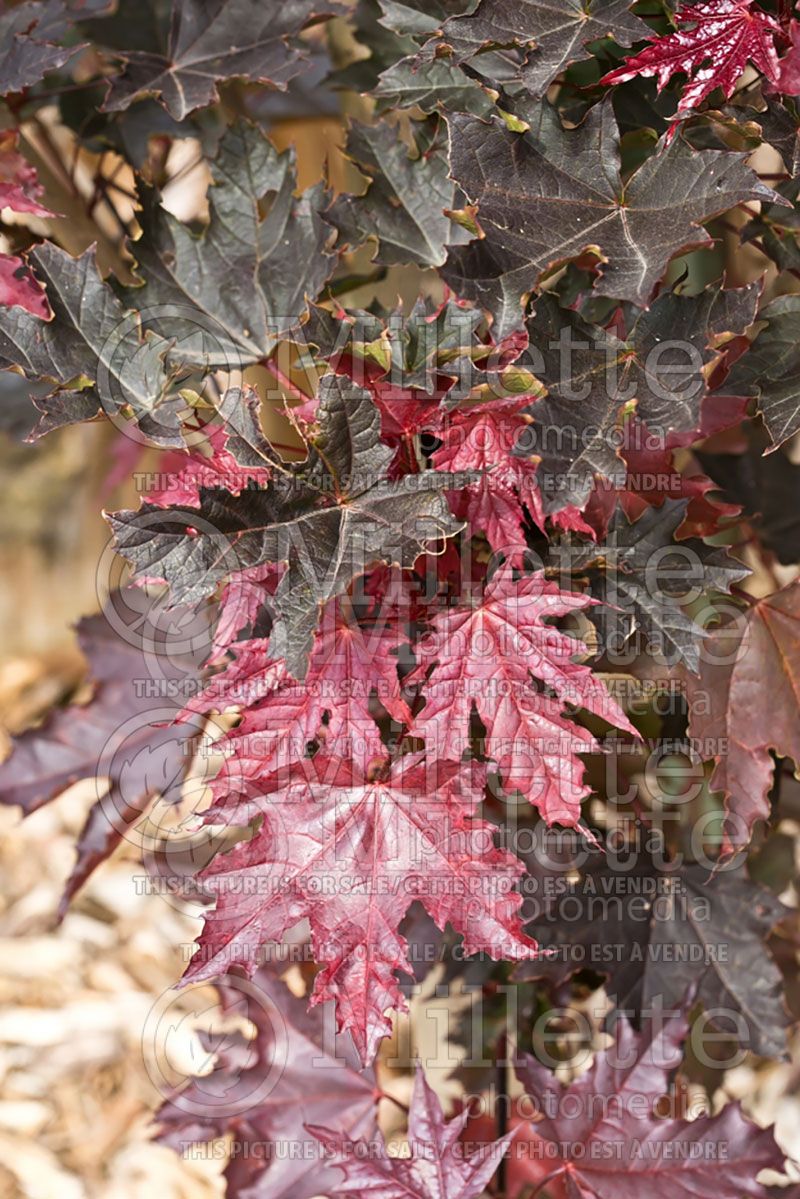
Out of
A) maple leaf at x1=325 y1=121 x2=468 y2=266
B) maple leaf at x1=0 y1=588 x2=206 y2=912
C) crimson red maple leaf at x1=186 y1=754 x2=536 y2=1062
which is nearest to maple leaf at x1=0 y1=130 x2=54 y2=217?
maple leaf at x1=325 y1=121 x2=468 y2=266

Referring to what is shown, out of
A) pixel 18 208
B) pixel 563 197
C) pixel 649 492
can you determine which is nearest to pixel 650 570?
pixel 649 492

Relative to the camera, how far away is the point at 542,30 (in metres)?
0.56

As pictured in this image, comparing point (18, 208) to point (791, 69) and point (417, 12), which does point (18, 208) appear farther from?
point (791, 69)

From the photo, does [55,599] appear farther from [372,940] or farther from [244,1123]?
[372,940]

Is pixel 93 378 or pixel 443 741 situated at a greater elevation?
pixel 93 378

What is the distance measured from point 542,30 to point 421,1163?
0.68 m

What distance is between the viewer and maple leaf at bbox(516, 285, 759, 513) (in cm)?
51

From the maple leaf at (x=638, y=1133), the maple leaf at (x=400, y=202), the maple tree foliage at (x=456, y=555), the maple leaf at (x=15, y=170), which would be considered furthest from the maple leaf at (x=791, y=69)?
the maple leaf at (x=638, y=1133)

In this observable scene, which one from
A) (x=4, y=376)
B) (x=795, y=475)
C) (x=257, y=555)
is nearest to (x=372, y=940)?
(x=257, y=555)

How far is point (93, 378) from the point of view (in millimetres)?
630

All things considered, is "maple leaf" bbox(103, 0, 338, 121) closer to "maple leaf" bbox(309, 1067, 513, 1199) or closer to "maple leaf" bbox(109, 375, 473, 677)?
"maple leaf" bbox(109, 375, 473, 677)

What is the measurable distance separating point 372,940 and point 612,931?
0.27m

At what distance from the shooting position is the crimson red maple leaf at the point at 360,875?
59cm

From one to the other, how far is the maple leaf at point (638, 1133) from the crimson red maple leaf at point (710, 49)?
0.60m
